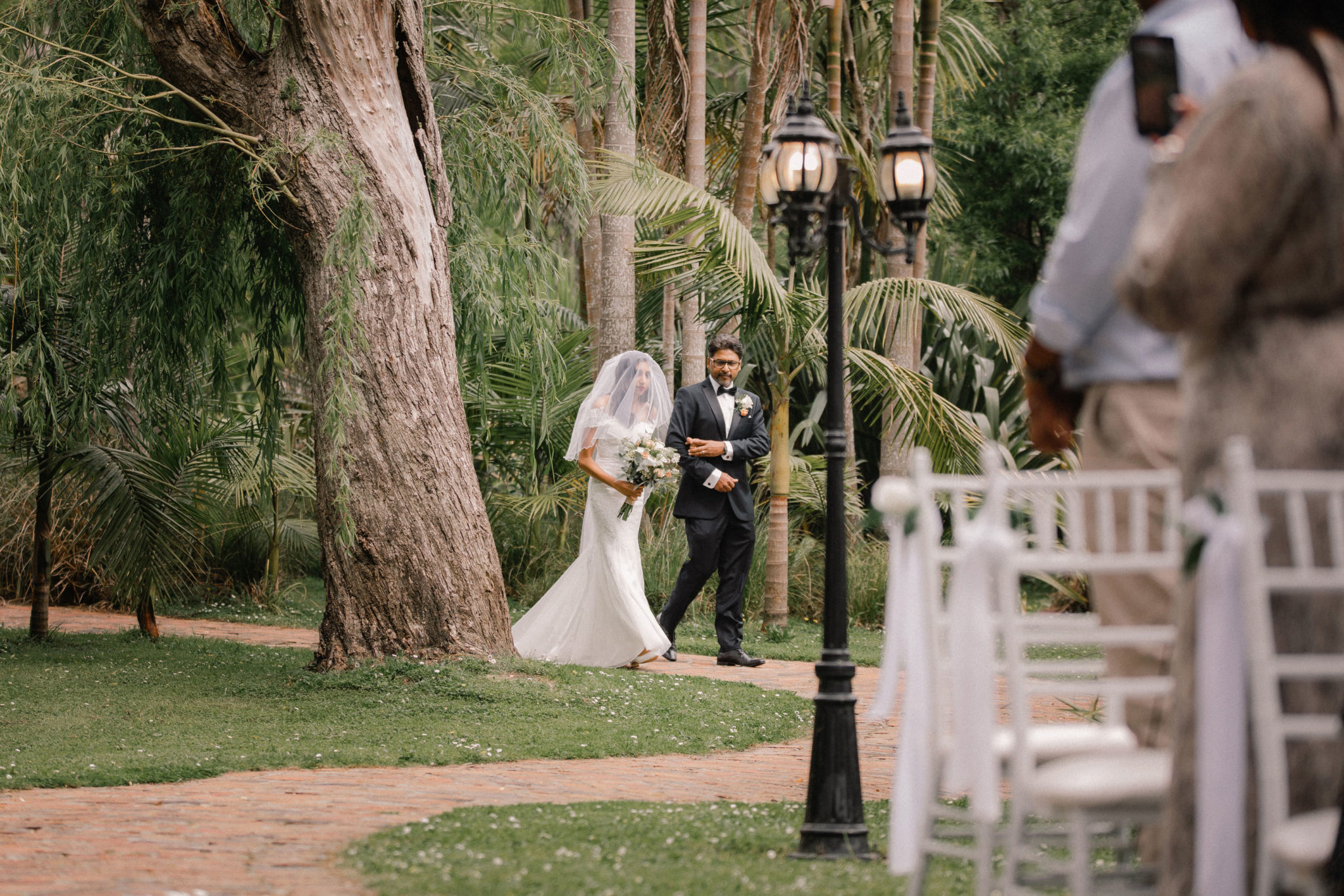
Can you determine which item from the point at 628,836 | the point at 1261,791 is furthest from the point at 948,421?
the point at 1261,791

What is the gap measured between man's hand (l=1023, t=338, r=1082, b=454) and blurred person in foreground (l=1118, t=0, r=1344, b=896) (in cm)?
84

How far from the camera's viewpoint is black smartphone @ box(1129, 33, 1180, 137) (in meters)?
2.51

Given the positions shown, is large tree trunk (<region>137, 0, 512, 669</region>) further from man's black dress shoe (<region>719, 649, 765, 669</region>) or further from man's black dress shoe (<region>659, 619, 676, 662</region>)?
man's black dress shoe (<region>719, 649, 765, 669</region>)

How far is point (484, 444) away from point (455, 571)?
7.31 meters

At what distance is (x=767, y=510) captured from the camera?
14.4 meters

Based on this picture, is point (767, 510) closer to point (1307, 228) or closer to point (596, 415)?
point (596, 415)

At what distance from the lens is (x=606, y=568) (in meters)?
9.72

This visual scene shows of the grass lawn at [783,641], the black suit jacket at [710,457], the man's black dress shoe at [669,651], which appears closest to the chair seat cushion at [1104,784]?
the grass lawn at [783,641]

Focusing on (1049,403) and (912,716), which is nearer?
(912,716)

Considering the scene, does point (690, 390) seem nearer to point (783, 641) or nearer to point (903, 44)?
point (783, 641)

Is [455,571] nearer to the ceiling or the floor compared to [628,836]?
nearer to the ceiling

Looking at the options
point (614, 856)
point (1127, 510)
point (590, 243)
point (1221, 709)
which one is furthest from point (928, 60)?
point (1221, 709)

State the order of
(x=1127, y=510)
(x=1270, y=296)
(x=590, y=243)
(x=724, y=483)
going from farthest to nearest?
(x=590, y=243) < (x=724, y=483) < (x=1127, y=510) < (x=1270, y=296)

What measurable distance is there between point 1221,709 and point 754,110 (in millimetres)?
11242
